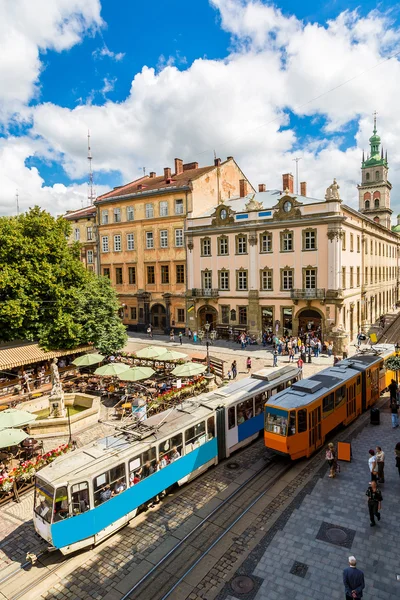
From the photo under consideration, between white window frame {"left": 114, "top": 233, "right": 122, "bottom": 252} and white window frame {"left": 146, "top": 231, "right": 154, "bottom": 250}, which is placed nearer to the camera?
white window frame {"left": 146, "top": 231, "right": 154, "bottom": 250}

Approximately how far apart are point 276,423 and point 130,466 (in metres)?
→ 5.70

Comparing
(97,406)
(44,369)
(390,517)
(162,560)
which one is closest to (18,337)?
(44,369)

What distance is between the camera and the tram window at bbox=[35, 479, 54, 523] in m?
10.2

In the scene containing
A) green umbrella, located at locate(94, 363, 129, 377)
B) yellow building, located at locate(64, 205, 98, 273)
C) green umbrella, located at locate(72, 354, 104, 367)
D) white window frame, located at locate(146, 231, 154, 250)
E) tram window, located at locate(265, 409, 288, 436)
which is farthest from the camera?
yellow building, located at locate(64, 205, 98, 273)

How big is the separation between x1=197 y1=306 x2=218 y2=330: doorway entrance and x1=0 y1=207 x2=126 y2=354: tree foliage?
12876mm

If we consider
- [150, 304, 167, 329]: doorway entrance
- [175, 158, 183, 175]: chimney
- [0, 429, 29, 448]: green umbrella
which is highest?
[175, 158, 183, 175]: chimney

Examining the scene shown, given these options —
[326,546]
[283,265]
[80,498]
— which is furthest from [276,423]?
[283,265]

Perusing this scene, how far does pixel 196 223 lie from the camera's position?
139 ft

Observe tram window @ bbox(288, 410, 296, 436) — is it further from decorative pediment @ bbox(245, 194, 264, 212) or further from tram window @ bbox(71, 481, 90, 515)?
decorative pediment @ bbox(245, 194, 264, 212)

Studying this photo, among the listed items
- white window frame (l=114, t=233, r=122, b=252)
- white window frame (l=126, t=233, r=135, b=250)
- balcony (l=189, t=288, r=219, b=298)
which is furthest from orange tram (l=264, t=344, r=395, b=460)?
white window frame (l=114, t=233, r=122, b=252)

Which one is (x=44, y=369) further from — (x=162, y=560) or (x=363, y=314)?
(x=363, y=314)

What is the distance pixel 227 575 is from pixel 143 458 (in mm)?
3773

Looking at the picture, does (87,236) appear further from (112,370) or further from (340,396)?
(340,396)

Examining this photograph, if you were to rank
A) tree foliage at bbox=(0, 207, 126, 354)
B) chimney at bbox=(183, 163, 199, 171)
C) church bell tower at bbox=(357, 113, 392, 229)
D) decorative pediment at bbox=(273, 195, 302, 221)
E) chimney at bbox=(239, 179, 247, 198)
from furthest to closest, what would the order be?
church bell tower at bbox=(357, 113, 392, 229)
chimney at bbox=(183, 163, 199, 171)
chimney at bbox=(239, 179, 247, 198)
decorative pediment at bbox=(273, 195, 302, 221)
tree foliage at bbox=(0, 207, 126, 354)
